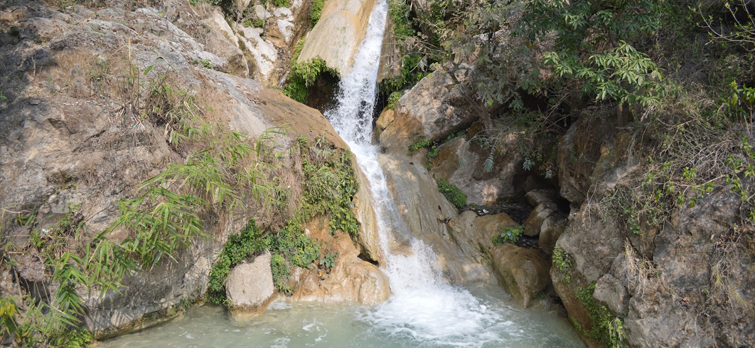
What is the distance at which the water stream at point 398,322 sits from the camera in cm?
595

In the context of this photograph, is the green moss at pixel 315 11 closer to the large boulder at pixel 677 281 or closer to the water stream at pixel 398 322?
the water stream at pixel 398 322

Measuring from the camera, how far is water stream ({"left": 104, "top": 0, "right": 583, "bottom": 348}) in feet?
19.5

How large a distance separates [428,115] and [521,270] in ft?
15.5

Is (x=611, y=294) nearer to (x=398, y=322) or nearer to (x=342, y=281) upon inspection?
(x=398, y=322)

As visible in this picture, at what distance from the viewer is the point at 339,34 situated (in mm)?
12922

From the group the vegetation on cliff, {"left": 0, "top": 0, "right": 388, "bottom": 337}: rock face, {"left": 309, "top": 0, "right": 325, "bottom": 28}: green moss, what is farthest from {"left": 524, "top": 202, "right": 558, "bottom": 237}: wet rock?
{"left": 309, "top": 0, "right": 325, "bottom": 28}: green moss

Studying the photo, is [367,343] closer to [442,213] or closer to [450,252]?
[450,252]

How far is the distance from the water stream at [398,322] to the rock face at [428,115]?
279 centimetres

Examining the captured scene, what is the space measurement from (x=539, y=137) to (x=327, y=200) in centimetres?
458

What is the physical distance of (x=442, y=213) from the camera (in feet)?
30.3

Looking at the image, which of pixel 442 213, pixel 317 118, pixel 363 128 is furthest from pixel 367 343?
pixel 363 128

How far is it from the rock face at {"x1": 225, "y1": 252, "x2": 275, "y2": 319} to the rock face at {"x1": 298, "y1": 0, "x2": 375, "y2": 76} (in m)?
7.06

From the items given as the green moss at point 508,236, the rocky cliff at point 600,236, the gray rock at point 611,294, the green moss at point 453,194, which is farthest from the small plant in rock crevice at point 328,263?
the gray rock at point 611,294

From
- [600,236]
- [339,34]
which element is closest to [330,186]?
[600,236]
